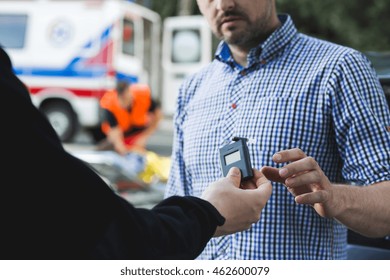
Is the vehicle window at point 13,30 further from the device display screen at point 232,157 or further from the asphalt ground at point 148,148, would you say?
the device display screen at point 232,157

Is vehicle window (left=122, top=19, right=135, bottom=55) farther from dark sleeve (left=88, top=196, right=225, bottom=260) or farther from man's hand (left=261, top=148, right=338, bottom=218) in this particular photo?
dark sleeve (left=88, top=196, right=225, bottom=260)

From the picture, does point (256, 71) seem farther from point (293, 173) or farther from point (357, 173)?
point (293, 173)

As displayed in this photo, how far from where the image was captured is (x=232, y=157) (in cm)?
153

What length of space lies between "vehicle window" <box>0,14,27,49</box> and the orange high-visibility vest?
13.4 feet

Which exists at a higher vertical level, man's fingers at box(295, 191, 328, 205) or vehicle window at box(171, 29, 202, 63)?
man's fingers at box(295, 191, 328, 205)

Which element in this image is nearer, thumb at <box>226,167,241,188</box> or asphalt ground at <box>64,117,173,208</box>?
thumb at <box>226,167,241,188</box>

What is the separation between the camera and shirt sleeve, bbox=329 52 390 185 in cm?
172

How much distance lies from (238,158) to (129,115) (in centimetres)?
741

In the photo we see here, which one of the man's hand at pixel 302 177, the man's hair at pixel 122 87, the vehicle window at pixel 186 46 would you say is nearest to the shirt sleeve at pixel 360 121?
the man's hand at pixel 302 177

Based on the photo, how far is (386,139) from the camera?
1.74 meters

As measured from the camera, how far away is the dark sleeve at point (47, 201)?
0.97 meters

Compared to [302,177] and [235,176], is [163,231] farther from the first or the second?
[302,177]

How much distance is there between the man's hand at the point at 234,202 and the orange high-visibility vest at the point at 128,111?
291 inches

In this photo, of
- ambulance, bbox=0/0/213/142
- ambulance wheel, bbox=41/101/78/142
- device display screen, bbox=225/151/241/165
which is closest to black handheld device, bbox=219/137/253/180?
device display screen, bbox=225/151/241/165
